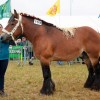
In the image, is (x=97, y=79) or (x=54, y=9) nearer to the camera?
(x=97, y=79)

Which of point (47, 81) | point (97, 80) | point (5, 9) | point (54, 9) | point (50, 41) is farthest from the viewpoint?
point (5, 9)

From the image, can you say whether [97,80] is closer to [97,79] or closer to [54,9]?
[97,79]

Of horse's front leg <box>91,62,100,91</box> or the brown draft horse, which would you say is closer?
the brown draft horse

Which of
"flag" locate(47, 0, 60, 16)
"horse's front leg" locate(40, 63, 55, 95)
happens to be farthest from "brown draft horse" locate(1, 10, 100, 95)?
"flag" locate(47, 0, 60, 16)

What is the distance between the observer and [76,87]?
934 cm

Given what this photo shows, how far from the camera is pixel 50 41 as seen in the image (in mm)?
8039

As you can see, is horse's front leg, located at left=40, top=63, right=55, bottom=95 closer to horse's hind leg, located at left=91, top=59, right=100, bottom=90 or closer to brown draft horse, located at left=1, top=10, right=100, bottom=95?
brown draft horse, located at left=1, top=10, right=100, bottom=95

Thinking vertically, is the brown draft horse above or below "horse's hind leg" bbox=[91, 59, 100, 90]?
above

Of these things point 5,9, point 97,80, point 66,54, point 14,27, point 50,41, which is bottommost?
point 97,80

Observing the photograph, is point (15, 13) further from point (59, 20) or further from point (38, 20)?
point (59, 20)

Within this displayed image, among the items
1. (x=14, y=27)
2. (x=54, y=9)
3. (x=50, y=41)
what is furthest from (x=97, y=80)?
(x=54, y=9)

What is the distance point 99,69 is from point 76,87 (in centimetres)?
100

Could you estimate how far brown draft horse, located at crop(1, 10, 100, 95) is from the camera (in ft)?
26.1

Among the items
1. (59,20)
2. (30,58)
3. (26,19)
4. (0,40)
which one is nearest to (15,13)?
(26,19)
